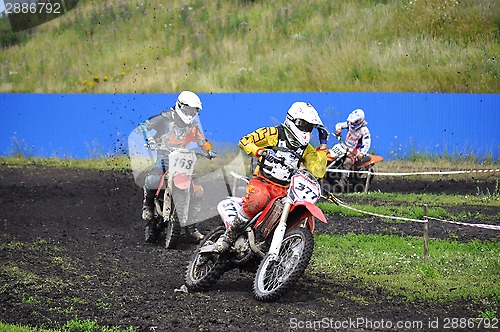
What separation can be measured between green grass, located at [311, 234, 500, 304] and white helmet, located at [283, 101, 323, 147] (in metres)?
1.90

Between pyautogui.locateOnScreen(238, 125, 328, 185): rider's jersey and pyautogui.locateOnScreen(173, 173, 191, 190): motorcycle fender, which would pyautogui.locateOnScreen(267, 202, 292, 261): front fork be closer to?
pyautogui.locateOnScreen(238, 125, 328, 185): rider's jersey

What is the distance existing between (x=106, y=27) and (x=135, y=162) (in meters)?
13.4

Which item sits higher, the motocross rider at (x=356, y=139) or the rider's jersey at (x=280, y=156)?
the rider's jersey at (x=280, y=156)

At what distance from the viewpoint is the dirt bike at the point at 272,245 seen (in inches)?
314

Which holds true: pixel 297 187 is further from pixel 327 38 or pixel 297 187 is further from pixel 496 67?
pixel 327 38

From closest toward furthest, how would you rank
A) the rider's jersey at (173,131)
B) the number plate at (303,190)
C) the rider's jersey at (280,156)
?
the number plate at (303,190) < the rider's jersey at (280,156) < the rider's jersey at (173,131)

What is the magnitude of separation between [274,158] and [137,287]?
2.17 metres

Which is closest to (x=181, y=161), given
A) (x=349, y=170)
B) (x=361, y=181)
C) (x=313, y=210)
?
(x=313, y=210)

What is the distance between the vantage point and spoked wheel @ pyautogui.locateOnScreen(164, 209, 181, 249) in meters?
12.1

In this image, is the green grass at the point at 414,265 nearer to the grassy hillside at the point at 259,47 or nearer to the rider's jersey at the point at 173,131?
the rider's jersey at the point at 173,131

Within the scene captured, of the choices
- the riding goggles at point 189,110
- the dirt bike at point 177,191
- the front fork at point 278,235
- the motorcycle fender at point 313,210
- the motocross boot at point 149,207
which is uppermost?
the motorcycle fender at point 313,210

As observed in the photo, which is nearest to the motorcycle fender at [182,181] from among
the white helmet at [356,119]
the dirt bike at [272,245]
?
the dirt bike at [272,245]

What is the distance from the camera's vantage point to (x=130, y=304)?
26.9ft

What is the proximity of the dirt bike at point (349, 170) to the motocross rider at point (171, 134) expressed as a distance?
754 centimetres
